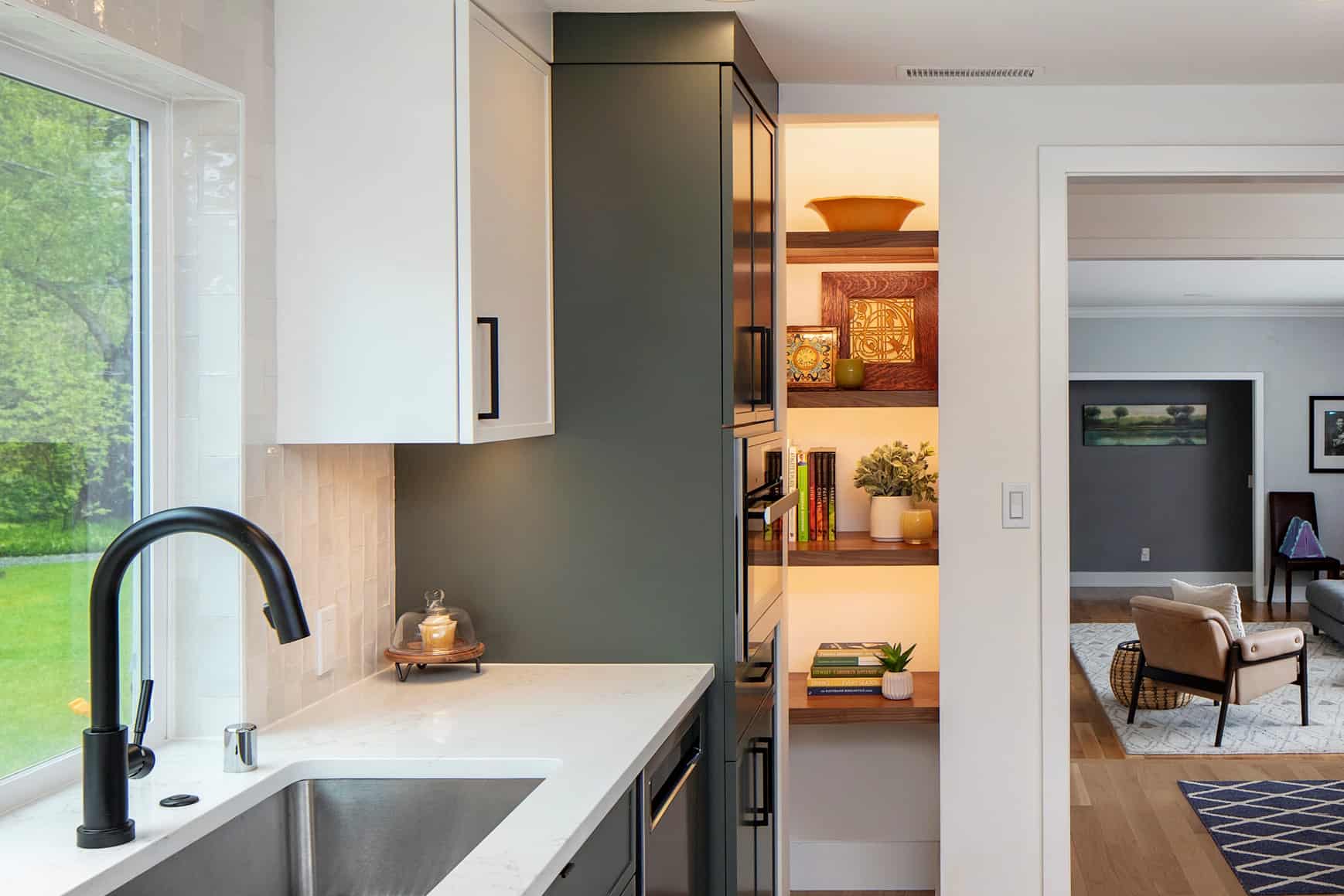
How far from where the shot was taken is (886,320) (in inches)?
139

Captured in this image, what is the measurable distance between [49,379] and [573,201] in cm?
111

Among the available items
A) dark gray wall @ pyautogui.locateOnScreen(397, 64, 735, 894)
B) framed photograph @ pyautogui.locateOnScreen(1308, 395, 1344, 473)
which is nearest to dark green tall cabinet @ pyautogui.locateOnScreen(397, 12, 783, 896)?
dark gray wall @ pyautogui.locateOnScreen(397, 64, 735, 894)

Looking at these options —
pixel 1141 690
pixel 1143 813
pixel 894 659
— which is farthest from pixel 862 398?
pixel 1141 690

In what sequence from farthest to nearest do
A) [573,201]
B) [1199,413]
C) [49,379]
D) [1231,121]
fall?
[1199,413], [1231,121], [573,201], [49,379]

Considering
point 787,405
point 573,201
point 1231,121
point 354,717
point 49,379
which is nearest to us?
point 49,379

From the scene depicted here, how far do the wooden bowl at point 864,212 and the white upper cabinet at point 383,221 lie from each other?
1.55m

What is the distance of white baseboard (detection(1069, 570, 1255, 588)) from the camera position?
11172 millimetres

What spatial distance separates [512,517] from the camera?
8.01 feet

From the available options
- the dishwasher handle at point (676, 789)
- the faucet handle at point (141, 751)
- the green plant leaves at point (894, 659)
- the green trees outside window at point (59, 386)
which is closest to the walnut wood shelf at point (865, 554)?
the green plant leaves at point (894, 659)

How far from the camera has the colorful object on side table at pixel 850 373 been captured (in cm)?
336

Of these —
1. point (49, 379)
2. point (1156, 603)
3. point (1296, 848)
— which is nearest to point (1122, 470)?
point (1156, 603)

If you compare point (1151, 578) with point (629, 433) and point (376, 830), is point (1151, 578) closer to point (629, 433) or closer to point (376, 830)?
point (629, 433)

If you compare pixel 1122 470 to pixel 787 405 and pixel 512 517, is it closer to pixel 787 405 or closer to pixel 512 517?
pixel 787 405

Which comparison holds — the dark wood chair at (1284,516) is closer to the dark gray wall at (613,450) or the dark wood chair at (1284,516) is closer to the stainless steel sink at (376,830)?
the dark gray wall at (613,450)
